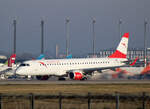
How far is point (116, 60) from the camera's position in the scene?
78062 millimetres

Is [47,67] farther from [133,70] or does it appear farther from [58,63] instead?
[133,70]

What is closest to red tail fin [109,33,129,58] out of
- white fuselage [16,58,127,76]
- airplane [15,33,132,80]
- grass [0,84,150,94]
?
airplane [15,33,132,80]

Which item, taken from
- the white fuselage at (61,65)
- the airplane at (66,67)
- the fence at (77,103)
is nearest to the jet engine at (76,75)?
the airplane at (66,67)

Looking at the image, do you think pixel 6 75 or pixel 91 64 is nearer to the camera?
pixel 91 64

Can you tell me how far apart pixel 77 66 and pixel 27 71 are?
9.65 m

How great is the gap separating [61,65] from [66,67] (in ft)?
3.45

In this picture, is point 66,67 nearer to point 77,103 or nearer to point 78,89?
point 78,89

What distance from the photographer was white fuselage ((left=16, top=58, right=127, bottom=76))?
72.6 m

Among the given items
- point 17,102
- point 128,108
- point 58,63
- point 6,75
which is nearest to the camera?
point 128,108

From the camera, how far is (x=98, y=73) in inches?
2970

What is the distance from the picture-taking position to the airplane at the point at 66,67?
239ft

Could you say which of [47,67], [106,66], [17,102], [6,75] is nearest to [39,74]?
[47,67]

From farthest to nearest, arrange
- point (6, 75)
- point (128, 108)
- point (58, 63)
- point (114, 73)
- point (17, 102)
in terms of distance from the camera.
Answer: point (6, 75), point (58, 63), point (114, 73), point (17, 102), point (128, 108)

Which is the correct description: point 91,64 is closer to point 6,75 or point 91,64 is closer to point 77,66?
point 77,66
